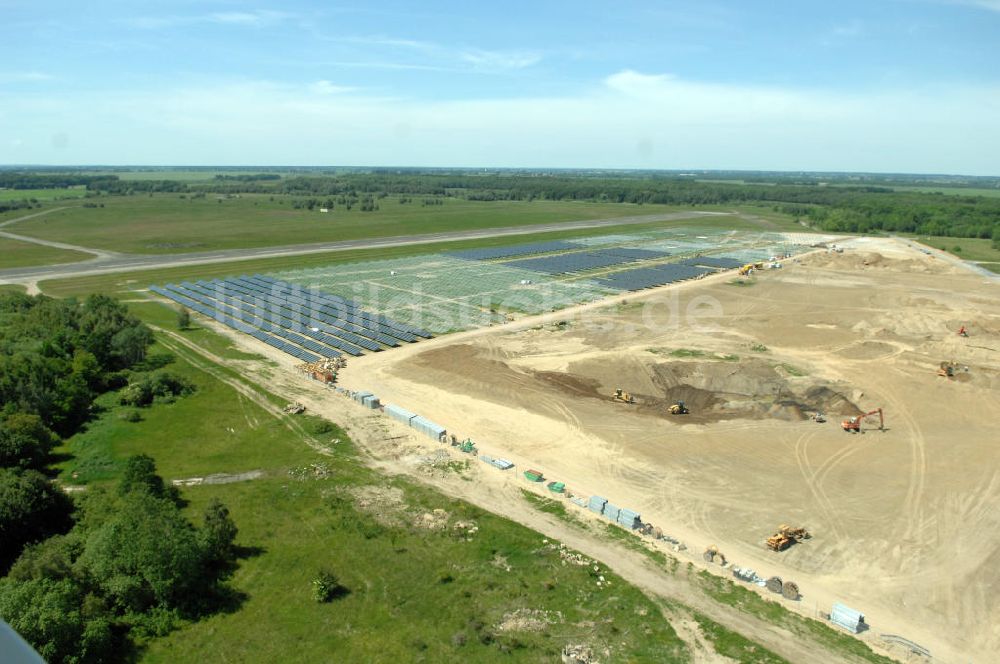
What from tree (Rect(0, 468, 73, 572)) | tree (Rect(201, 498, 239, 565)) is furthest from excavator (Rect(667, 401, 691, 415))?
tree (Rect(0, 468, 73, 572))

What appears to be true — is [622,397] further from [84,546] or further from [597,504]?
[84,546]

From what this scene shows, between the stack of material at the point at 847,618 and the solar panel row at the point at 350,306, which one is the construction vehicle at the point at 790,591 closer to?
the stack of material at the point at 847,618

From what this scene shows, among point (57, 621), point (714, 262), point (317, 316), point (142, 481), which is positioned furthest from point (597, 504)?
point (714, 262)

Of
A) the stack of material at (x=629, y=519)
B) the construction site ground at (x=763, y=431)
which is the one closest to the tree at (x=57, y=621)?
the construction site ground at (x=763, y=431)

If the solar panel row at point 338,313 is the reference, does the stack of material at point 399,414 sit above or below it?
below

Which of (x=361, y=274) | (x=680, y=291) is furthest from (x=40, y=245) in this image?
(x=680, y=291)

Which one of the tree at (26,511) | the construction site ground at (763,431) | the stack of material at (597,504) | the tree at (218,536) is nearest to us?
the tree at (218,536)

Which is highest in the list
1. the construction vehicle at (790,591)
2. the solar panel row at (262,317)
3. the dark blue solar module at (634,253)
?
the dark blue solar module at (634,253)

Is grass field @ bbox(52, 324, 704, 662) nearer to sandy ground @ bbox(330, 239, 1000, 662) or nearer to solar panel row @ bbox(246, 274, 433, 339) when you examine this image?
sandy ground @ bbox(330, 239, 1000, 662)

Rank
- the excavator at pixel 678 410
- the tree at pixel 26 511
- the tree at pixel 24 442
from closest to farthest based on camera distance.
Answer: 1. the tree at pixel 26 511
2. the tree at pixel 24 442
3. the excavator at pixel 678 410

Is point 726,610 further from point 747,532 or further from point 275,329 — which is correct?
point 275,329
